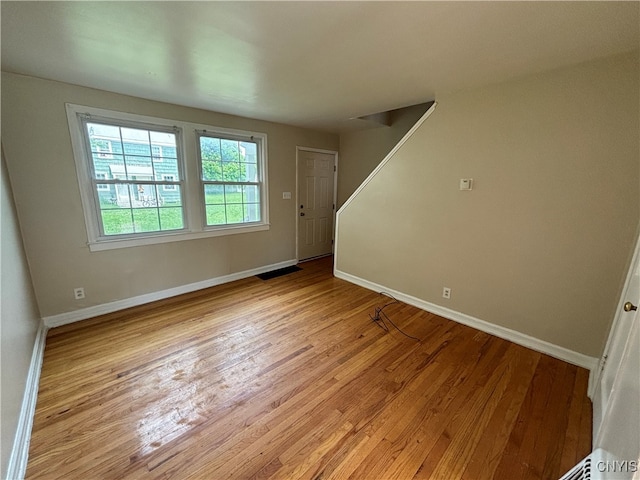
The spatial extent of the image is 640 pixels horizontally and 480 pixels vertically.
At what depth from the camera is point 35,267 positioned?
2.40 metres

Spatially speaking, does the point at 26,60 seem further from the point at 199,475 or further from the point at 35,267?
the point at 199,475

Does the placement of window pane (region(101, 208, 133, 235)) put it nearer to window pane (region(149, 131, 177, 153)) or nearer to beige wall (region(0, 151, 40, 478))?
beige wall (region(0, 151, 40, 478))

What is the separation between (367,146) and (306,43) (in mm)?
3020

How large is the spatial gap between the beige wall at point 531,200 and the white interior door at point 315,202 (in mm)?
1813

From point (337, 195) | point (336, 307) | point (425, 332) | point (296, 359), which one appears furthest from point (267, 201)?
point (425, 332)

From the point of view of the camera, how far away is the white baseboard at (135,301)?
2.58 metres

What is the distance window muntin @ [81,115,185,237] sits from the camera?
2.63 metres

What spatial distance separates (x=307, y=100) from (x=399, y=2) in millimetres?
1635

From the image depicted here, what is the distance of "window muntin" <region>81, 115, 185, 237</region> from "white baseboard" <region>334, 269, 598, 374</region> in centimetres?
285

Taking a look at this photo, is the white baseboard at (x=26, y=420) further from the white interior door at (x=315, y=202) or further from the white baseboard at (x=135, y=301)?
the white interior door at (x=315, y=202)

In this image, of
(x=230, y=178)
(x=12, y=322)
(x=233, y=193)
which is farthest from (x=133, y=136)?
(x=12, y=322)

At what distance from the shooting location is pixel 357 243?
143 inches

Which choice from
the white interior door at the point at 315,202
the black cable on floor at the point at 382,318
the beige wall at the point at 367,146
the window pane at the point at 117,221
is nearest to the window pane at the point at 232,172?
the white interior door at the point at 315,202

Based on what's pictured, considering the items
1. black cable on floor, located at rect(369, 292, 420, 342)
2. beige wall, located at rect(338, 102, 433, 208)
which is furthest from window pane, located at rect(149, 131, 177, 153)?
black cable on floor, located at rect(369, 292, 420, 342)
